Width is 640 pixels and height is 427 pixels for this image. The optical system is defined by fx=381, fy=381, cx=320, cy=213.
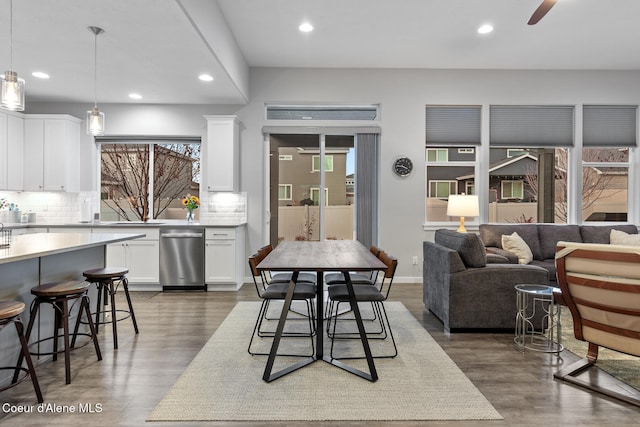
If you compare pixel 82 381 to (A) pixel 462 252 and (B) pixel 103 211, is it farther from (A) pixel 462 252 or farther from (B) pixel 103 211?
(B) pixel 103 211

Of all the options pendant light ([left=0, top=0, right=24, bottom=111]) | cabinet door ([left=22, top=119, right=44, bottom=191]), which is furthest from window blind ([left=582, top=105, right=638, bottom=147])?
cabinet door ([left=22, top=119, right=44, bottom=191])

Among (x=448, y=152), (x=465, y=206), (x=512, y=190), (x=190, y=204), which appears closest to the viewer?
(x=465, y=206)

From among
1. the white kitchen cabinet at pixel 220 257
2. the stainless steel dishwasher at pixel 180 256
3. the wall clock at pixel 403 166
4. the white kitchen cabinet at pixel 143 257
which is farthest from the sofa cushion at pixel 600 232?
the white kitchen cabinet at pixel 143 257

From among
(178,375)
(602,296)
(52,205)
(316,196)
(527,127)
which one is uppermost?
(527,127)

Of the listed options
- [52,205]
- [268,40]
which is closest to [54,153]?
[52,205]

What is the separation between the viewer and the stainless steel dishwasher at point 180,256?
5.23 m

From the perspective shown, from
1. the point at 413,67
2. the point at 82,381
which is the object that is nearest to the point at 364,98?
the point at 413,67

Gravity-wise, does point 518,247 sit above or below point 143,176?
below

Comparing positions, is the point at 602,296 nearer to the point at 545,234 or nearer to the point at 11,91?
the point at 545,234

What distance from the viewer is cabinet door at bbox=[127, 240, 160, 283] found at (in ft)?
17.2

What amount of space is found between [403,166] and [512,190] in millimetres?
1909

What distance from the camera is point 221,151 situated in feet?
17.9

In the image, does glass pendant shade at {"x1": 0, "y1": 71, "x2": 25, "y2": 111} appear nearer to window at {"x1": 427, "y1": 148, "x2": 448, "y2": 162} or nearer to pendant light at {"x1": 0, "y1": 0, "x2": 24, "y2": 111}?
pendant light at {"x1": 0, "y1": 0, "x2": 24, "y2": 111}

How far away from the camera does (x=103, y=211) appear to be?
602cm
